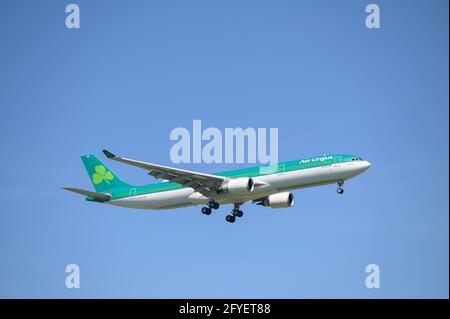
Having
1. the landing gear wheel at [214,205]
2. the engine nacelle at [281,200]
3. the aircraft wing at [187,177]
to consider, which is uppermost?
the aircraft wing at [187,177]

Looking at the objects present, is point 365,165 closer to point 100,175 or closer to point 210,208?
point 210,208

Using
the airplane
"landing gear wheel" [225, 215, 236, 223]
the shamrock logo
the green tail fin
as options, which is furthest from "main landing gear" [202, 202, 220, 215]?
the shamrock logo

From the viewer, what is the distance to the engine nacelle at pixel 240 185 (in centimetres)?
6625

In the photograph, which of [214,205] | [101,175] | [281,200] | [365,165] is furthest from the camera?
[101,175]

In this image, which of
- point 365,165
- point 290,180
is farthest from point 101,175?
point 365,165

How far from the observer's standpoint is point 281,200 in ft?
233

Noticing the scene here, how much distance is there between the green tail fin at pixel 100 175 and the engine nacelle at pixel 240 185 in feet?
36.8

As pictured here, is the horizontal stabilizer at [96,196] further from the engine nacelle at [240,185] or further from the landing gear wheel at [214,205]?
the engine nacelle at [240,185]

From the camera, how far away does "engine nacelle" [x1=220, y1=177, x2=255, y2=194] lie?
2608 inches

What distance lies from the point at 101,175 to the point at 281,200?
16.8 meters

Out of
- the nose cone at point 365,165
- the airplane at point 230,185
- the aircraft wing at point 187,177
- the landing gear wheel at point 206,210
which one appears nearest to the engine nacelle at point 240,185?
the airplane at point 230,185
